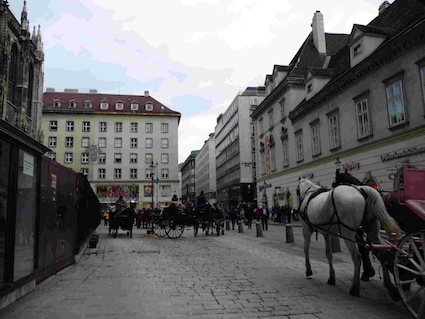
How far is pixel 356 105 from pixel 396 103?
3.95m

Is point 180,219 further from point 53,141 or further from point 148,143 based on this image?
point 53,141

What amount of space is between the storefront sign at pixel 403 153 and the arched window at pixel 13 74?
36286 mm

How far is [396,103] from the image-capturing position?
63.2 feet

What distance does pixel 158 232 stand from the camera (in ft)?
65.4

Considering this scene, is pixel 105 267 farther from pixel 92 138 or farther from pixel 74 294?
pixel 92 138

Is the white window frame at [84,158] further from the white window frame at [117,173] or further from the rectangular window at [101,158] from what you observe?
the white window frame at [117,173]

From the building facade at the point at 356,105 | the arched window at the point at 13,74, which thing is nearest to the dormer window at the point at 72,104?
the arched window at the point at 13,74

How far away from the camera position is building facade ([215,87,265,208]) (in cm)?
7069

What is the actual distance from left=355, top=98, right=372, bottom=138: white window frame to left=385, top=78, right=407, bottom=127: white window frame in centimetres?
194

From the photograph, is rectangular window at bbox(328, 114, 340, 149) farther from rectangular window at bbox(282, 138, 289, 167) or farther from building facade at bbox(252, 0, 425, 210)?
rectangular window at bbox(282, 138, 289, 167)

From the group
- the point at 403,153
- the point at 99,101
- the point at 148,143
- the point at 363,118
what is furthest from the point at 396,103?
the point at 99,101

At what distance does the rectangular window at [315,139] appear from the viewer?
93.6ft

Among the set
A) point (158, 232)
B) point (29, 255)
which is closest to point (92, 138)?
point (158, 232)

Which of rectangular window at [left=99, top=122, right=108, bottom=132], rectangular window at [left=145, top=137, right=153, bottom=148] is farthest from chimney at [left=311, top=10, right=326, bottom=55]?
rectangular window at [left=99, top=122, right=108, bottom=132]
